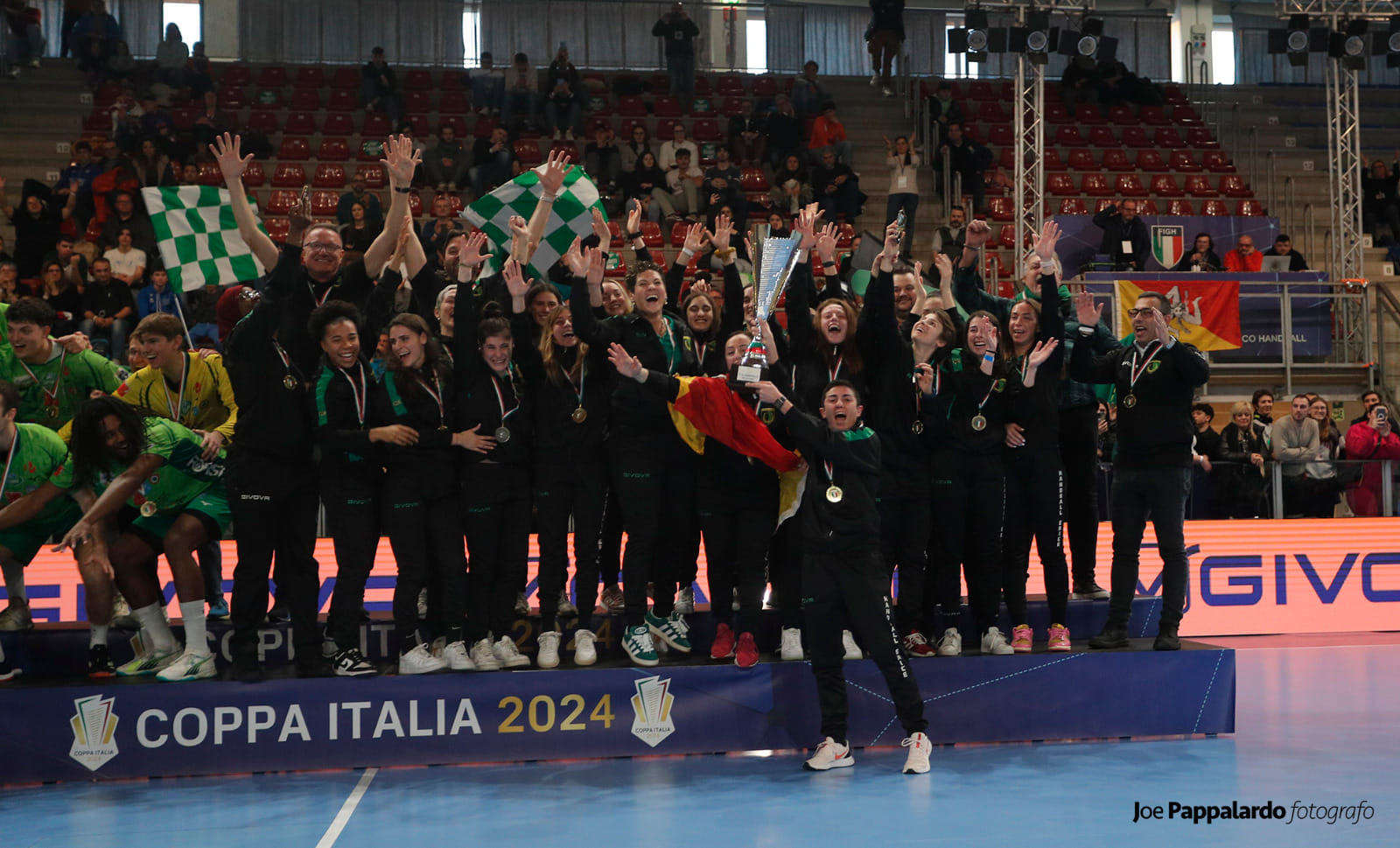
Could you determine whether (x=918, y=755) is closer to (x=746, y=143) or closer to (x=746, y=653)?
(x=746, y=653)

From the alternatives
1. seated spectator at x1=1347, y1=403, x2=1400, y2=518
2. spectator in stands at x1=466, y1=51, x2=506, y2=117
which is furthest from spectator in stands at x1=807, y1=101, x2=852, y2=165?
seated spectator at x1=1347, y1=403, x2=1400, y2=518

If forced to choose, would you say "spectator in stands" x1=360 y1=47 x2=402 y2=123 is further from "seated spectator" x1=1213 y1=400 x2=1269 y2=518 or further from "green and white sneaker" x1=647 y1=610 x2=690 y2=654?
"green and white sneaker" x1=647 y1=610 x2=690 y2=654

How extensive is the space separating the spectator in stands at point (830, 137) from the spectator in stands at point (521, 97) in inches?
165

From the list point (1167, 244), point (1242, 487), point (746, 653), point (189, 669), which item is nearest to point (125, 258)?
point (189, 669)

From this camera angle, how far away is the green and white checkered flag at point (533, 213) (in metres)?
8.38

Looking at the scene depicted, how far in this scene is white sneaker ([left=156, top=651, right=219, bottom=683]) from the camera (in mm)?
6562

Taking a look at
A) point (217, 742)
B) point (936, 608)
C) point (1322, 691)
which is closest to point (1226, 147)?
point (1322, 691)

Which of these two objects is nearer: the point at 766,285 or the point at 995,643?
the point at 766,285

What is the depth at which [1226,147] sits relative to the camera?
72.7ft

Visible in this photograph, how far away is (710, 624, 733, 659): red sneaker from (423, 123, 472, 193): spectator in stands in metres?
11.5

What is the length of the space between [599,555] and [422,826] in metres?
2.29

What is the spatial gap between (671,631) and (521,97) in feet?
44.9

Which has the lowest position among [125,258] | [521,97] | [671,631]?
[671,631]

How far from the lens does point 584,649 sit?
22.5 ft
